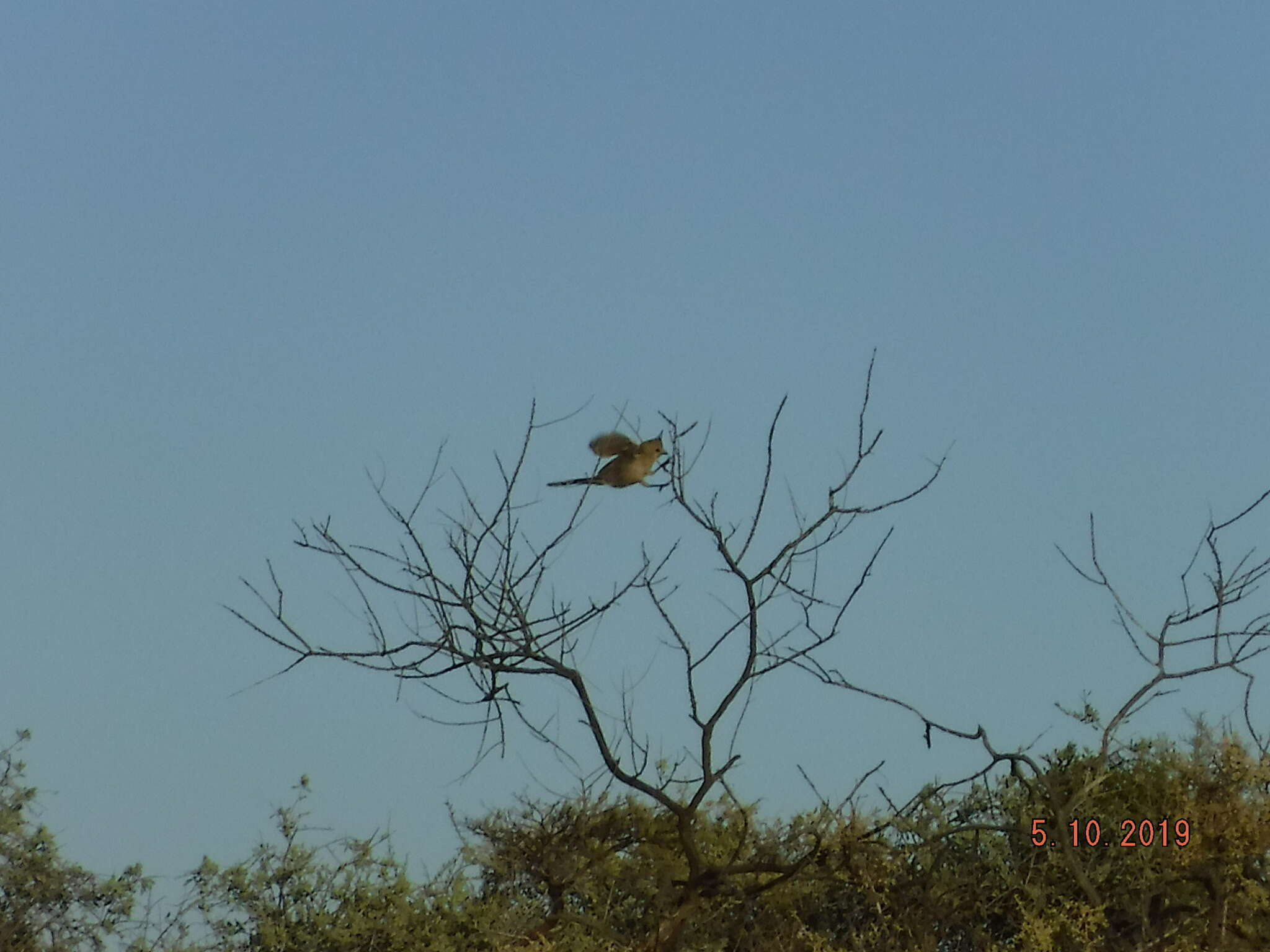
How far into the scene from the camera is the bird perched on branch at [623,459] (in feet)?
25.7

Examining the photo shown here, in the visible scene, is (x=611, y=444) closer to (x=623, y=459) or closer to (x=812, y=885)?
(x=623, y=459)

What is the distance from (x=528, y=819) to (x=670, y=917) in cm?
264

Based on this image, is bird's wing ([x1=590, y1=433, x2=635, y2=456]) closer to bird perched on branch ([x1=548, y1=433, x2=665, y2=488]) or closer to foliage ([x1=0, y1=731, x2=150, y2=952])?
bird perched on branch ([x1=548, y1=433, x2=665, y2=488])

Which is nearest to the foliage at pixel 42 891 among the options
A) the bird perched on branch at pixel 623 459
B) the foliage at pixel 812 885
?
the foliage at pixel 812 885

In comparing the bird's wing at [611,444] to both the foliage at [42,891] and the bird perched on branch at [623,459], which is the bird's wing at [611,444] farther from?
the foliage at [42,891]

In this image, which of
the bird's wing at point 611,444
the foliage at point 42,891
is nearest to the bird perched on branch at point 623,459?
the bird's wing at point 611,444

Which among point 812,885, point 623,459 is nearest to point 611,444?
point 623,459

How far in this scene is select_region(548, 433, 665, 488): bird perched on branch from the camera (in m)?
7.82

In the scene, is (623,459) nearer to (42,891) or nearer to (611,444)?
(611,444)

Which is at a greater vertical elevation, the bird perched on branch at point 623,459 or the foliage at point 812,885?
the bird perched on branch at point 623,459

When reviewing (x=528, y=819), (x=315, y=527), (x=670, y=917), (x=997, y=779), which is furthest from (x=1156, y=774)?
(x=315, y=527)

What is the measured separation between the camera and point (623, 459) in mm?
7863

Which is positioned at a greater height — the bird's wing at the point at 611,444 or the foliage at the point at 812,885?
the bird's wing at the point at 611,444

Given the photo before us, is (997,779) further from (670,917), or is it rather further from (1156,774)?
(670,917)
